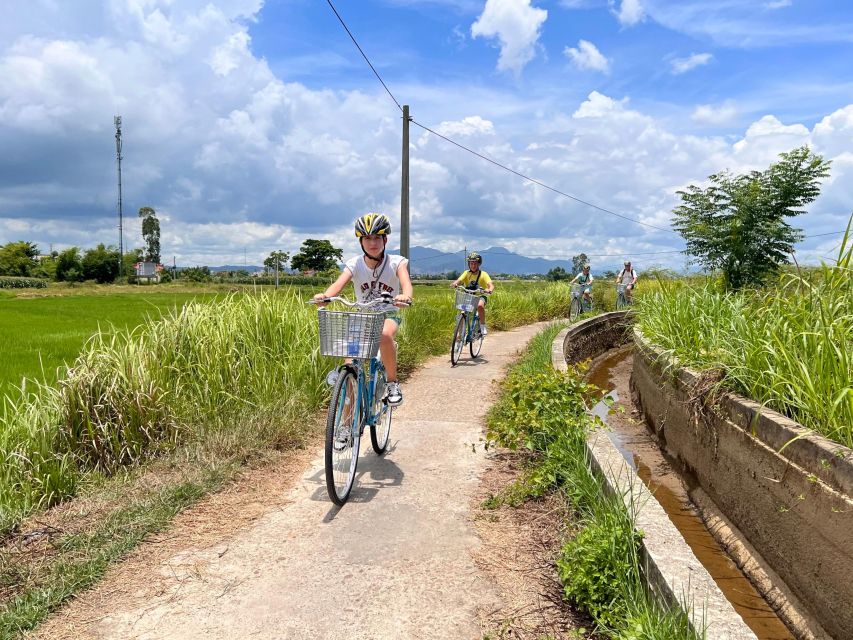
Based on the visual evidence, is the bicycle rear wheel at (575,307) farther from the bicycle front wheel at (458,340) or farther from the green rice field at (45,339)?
the green rice field at (45,339)

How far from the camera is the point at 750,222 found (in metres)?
10.4

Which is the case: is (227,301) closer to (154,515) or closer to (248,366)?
(248,366)

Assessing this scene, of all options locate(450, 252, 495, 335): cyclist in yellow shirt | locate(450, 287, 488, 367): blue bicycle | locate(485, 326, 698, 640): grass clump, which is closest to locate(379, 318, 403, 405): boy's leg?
locate(485, 326, 698, 640): grass clump

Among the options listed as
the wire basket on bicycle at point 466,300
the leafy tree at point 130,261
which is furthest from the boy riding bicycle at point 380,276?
the leafy tree at point 130,261

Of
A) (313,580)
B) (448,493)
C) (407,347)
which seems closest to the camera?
(313,580)

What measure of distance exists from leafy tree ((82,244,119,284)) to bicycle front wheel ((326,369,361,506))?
77177 millimetres

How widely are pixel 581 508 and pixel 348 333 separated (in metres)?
1.81

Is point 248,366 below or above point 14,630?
above

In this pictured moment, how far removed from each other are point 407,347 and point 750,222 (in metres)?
6.69

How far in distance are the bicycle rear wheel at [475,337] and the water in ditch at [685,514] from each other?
247 centimetres

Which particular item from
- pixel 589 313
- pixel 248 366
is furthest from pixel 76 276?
pixel 248 366

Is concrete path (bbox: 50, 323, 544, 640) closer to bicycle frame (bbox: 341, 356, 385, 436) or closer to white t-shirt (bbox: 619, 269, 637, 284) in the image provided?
bicycle frame (bbox: 341, 356, 385, 436)

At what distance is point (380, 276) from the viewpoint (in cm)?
475

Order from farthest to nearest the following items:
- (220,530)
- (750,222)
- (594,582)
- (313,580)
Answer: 1. (750,222)
2. (220,530)
3. (313,580)
4. (594,582)
